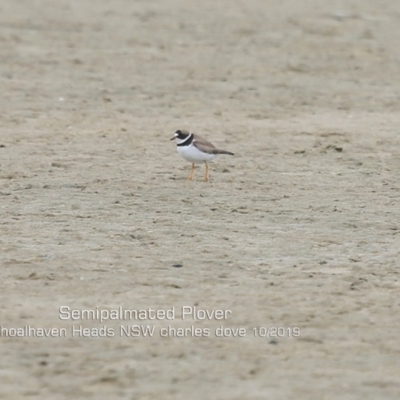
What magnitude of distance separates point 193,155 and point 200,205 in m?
0.86

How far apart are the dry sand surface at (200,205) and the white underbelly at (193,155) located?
22 cm

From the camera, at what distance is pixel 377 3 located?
18.6 m

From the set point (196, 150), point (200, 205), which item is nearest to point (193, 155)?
point (196, 150)

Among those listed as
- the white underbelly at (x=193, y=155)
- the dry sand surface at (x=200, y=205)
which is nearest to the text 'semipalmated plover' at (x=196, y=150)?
the white underbelly at (x=193, y=155)

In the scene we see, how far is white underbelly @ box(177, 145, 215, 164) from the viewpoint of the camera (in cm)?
962

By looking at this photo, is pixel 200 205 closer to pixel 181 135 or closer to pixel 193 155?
pixel 193 155

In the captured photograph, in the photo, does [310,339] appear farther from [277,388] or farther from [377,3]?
[377,3]

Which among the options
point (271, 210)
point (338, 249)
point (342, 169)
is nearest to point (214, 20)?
point (342, 169)

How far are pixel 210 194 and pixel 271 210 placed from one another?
676mm

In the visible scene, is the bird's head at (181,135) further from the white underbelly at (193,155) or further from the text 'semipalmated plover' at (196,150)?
the white underbelly at (193,155)

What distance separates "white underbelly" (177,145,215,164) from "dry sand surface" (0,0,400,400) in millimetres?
216

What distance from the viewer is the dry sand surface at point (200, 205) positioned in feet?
19.0

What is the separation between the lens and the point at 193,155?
9625 millimetres

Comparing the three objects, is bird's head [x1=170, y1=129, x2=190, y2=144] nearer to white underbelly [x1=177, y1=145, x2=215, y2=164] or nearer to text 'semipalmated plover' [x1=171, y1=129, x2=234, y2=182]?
text 'semipalmated plover' [x1=171, y1=129, x2=234, y2=182]
